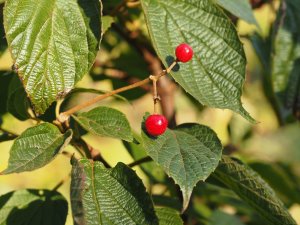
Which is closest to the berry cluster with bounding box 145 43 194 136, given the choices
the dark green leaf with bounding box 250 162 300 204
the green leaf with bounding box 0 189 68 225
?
the green leaf with bounding box 0 189 68 225

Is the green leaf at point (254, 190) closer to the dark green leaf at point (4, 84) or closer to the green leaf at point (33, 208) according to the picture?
the green leaf at point (33, 208)

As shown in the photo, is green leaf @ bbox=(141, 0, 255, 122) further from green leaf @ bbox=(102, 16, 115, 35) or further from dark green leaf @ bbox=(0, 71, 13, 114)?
dark green leaf @ bbox=(0, 71, 13, 114)

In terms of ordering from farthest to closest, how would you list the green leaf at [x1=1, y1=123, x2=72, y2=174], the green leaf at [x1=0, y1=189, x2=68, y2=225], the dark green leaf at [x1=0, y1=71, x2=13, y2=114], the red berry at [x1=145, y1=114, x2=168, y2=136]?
the dark green leaf at [x1=0, y1=71, x2=13, y2=114] → the green leaf at [x1=0, y1=189, x2=68, y2=225] → the red berry at [x1=145, y1=114, x2=168, y2=136] → the green leaf at [x1=1, y1=123, x2=72, y2=174]

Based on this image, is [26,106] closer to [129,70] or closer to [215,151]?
[215,151]

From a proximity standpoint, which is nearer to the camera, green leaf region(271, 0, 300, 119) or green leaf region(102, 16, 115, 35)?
green leaf region(102, 16, 115, 35)

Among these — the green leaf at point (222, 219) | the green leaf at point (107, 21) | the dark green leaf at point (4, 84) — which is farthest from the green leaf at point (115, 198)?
the green leaf at point (222, 219)

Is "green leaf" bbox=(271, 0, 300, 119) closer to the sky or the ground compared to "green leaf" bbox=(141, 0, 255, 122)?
closer to the ground
